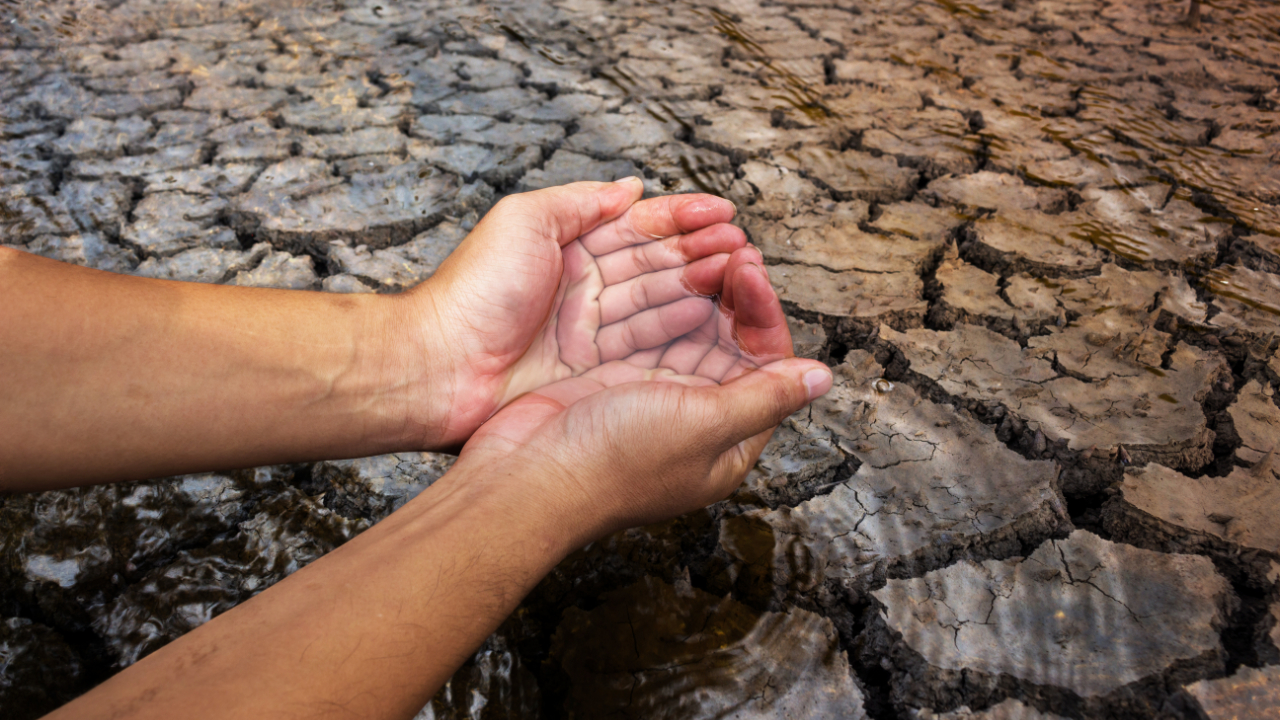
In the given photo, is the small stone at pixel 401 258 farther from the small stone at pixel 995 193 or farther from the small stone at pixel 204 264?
the small stone at pixel 995 193

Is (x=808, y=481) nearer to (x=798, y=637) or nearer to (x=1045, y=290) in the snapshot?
(x=798, y=637)

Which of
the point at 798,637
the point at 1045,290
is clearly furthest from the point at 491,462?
the point at 1045,290

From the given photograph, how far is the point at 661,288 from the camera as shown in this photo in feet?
4.53

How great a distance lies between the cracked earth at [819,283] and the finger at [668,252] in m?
0.43

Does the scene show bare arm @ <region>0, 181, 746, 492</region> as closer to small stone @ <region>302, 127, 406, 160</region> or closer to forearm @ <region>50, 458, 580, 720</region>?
forearm @ <region>50, 458, 580, 720</region>

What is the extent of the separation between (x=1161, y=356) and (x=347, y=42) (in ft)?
10.6

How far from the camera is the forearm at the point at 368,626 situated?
Answer: 718mm

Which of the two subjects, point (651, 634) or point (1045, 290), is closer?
point (651, 634)

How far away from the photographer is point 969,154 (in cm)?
223

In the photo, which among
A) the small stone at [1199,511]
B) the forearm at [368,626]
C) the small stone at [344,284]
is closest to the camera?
the forearm at [368,626]

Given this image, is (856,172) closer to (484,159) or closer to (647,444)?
(484,159)

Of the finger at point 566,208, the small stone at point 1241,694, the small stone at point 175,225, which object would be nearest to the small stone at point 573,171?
the finger at point 566,208

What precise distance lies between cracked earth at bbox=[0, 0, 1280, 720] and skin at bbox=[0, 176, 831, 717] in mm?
227

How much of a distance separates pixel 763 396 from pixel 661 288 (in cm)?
40
